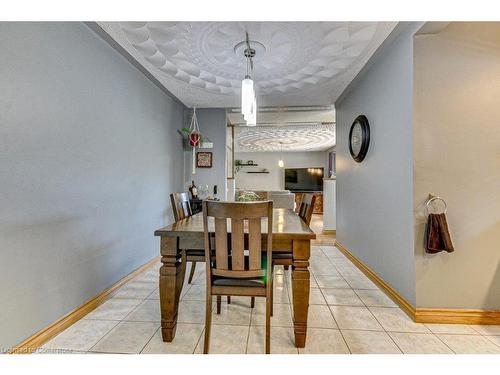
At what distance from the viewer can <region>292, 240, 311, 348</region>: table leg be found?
1.52 m

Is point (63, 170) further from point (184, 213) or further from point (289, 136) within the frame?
point (289, 136)

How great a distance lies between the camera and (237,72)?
261 centimetres

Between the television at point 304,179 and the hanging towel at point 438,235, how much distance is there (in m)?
7.43

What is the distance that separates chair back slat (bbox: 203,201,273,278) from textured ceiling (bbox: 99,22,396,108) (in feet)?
4.70

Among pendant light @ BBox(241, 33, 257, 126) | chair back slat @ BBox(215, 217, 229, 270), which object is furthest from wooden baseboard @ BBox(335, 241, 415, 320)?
pendant light @ BBox(241, 33, 257, 126)

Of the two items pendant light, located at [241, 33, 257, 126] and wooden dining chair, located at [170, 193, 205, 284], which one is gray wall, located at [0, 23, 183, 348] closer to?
wooden dining chair, located at [170, 193, 205, 284]

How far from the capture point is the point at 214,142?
4035 mm

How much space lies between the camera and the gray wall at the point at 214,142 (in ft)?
13.2

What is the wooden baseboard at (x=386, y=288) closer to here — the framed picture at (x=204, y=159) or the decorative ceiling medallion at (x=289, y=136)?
the framed picture at (x=204, y=159)

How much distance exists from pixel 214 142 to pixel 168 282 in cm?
283

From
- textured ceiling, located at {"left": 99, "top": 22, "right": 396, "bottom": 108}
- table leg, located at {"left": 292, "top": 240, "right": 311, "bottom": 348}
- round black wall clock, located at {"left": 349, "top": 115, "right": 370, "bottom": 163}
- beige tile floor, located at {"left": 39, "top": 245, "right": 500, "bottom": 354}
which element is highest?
textured ceiling, located at {"left": 99, "top": 22, "right": 396, "bottom": 108}

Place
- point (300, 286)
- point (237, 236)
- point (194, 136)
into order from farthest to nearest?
point (194, 136) < point (300, 286) < point (237, 236)

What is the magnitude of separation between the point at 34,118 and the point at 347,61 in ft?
8.63

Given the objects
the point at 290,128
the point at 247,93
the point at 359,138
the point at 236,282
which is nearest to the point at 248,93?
the point at 247,93
